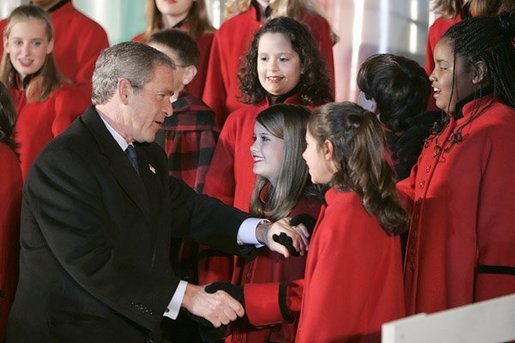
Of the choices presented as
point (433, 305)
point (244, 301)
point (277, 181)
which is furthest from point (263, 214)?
point (433, 305)

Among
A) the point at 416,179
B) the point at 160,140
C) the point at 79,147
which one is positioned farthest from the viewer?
the point at 160,140

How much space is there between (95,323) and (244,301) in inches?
20.2

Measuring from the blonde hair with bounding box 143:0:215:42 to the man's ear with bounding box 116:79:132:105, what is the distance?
1.91 metres

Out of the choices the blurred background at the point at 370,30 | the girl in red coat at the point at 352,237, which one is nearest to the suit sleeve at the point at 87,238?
the girl in red coat at the point at 352,237

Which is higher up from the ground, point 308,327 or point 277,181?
point 277,181

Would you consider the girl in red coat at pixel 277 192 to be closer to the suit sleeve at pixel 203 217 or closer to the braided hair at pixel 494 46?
the suit sleeve at pixel 203 217

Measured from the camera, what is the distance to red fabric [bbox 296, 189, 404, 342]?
3570 mm

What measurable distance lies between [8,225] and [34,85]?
1385 millimetres

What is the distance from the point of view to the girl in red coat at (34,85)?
5.51 m

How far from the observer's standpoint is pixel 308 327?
361cm

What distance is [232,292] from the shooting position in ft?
13.2

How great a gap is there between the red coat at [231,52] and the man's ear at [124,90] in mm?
1619

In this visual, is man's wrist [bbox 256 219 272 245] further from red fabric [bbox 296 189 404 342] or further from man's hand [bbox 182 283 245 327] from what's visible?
red fabric [bbox 296 189 404 342]

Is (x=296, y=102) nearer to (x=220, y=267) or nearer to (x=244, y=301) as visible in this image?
(x=220, y=267)
